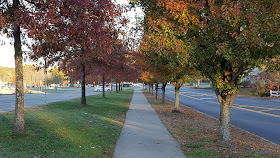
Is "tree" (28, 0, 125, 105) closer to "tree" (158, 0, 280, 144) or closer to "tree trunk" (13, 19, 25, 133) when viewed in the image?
"tree trunk" (13, 19, 25, 133)

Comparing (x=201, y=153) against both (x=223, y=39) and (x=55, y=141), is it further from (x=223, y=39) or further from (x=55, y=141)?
(x=55, y=141)

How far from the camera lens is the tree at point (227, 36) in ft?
21.9

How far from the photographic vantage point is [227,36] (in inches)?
309

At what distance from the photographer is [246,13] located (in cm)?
675

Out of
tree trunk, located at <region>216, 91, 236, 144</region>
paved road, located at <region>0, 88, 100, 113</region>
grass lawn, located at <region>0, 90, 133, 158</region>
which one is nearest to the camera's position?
grass lawn, located at <region>0, 90, 133, 158</region>

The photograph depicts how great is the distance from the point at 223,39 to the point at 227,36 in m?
0.14

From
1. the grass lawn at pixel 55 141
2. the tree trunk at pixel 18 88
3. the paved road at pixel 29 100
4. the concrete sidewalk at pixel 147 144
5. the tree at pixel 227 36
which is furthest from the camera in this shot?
the paved road at pixel 29 100

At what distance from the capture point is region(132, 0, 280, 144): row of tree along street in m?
6.73

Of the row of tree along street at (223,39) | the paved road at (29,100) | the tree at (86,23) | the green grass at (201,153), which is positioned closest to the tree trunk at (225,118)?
the row of tree along street at (223,39)

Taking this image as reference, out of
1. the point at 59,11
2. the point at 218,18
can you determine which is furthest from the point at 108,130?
the point at 218,18

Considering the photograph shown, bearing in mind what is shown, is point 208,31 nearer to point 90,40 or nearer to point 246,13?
point 246,13

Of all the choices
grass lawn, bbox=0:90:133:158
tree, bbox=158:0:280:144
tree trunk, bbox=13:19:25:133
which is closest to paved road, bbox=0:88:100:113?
grass lawn, bbox=0:90:133:158

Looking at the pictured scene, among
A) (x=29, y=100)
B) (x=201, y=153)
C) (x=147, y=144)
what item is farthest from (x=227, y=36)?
(x=29, y=100)

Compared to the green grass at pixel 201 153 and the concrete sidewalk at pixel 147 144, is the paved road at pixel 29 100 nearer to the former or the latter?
the concrete sidewalk at pixel 147 144
